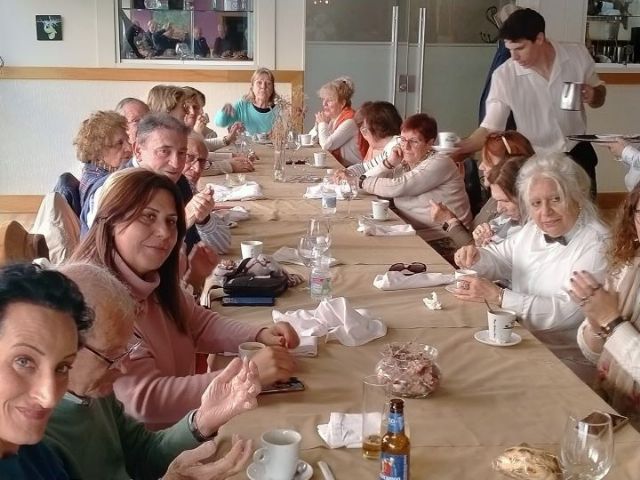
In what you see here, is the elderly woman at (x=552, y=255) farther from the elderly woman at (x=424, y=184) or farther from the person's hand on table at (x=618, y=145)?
the person's hand on table at (x=618, y=145)

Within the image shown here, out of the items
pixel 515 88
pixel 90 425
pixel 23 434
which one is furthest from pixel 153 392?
pixel 515 88

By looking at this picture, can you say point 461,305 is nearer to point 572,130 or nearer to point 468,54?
point 572,130

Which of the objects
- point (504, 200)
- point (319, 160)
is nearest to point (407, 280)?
point (504, 200)

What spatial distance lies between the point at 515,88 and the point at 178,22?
3.77 meters

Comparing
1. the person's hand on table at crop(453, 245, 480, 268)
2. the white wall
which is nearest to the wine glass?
the person's hand on table at crop(453, 245, 480, 268)

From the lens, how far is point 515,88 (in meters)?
4.48

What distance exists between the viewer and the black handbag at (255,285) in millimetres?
2494

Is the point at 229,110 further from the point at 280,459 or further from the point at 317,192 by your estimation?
the point at 280,459

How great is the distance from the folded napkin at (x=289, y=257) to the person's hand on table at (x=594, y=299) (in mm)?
968

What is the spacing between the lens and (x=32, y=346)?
38.7 inches

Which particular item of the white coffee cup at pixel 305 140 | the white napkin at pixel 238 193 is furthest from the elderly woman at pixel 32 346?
the white coffee cup at pixel 305 140

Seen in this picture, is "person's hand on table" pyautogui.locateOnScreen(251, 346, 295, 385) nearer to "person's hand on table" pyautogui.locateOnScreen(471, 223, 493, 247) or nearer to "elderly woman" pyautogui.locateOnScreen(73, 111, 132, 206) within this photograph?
"person's hand on table" pyautogui.locateOnScreen(471, 223, 493, 247)

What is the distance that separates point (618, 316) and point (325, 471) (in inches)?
41.6

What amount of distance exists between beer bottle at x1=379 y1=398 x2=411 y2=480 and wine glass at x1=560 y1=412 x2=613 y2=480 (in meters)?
0.28
